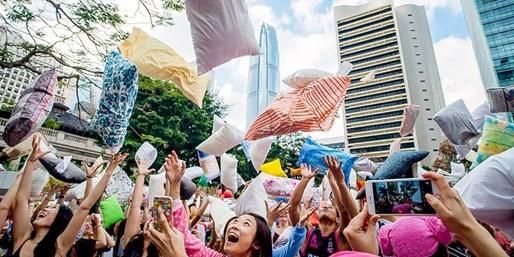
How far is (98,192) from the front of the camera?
1921 millimetres

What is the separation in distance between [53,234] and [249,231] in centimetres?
127

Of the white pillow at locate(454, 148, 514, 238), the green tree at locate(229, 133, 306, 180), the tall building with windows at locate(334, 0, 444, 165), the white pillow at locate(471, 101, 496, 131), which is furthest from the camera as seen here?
the tall building with windows at locate(334, 0, 444, 165)

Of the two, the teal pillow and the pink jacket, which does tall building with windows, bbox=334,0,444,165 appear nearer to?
the teal pillow

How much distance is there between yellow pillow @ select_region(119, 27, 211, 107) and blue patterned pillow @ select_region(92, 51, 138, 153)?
0.11m

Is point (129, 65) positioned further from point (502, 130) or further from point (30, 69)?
point (502, 130)

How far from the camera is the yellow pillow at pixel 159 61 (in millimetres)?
2868

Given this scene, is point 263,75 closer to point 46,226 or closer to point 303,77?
point 303,77

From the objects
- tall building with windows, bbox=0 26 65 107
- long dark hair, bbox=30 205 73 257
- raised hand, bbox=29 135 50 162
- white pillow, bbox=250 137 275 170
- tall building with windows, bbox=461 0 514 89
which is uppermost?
tall building with windows, bbox=461 0 514 89

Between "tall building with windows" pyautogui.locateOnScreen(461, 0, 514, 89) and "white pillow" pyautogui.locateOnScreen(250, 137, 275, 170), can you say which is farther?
"tall building with windows" pyautogui.locateOnScreen(461, 0, 514, 89)

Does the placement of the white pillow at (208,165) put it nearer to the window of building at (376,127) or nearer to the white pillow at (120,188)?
the white pillow at (120,188)

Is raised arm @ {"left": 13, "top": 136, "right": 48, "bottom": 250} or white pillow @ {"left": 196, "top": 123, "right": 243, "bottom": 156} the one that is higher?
white pillow @ {"left": 196, "top": 123, "right": 243, "bottom": 156}

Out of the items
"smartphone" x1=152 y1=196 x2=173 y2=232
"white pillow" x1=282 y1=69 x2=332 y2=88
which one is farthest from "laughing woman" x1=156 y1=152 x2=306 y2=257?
"white pillow" x1=282 y1=69 x2=332 y2=88

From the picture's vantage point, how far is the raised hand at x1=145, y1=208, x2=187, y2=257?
110 cm

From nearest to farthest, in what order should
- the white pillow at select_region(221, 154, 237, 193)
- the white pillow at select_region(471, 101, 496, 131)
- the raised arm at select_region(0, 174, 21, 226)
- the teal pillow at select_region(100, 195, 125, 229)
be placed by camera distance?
the raised arm at select_region(0, 174, 21, 226)
the teal pillow at select_region(100, 195, 125, 229)
the white pillow at select_region(471, 101, 496, 131)
the white pillow at select_region(221, 154, 237, 193)
